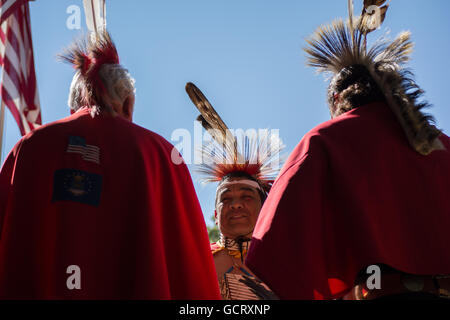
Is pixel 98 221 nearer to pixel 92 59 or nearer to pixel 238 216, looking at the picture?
pixel 92 59

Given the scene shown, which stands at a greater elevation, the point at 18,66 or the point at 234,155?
the point at 18,66

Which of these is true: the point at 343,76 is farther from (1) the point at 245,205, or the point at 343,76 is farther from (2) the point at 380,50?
(1) the point at 245,205

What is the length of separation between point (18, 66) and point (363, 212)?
10.6 feet

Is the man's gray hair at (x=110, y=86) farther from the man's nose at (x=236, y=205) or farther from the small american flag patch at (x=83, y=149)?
the man's nose at (x=236, y=205)

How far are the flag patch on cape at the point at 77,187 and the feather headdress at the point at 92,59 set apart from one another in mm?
526

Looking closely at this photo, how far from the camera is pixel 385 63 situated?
114 inches

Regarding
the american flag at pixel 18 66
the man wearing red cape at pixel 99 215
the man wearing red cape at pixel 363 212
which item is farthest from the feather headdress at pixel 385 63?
the american flag at pixel 18 66

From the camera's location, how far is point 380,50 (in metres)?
2.96

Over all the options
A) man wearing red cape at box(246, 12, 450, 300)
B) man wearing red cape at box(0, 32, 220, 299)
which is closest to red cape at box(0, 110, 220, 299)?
man wearing red cape at box(0, 32, 220, 299)

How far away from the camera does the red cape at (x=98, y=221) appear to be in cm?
245

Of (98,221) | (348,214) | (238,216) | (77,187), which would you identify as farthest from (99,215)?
(238,216)
